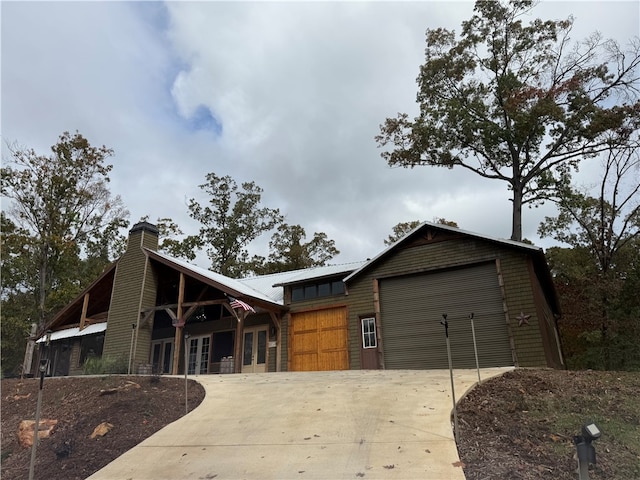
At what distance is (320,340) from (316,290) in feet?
6.44

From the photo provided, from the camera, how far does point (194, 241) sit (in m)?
38.0

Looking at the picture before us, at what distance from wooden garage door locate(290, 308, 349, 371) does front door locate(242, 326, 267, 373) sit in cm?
139

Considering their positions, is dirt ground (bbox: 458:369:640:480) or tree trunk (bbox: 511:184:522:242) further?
tree trunk (bbox: 511:184:522:242)

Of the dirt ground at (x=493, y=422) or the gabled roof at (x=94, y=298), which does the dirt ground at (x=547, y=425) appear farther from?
the gabled roof at (x=94, y=298)

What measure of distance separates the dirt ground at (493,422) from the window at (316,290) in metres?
7.36

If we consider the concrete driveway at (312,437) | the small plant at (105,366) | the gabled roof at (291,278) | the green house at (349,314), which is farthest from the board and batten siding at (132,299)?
the concrete driveway at (312,437)

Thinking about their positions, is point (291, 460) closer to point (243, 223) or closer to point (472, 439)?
point (472, 439)

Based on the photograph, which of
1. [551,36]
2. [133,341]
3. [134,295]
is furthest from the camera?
[551,36]

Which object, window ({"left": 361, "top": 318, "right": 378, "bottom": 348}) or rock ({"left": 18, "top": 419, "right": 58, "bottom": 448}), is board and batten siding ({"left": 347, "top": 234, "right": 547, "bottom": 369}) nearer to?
window ({"left": 361, "top": 318, "right": 378, "bottom": 348})

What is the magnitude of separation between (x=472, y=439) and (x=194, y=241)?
3424 cm

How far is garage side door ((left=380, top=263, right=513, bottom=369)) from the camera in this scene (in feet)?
45.4

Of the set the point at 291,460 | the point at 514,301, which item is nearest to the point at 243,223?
the point at 514,301

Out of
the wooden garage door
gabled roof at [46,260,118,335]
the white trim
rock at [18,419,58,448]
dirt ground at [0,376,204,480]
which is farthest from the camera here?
gabled roof at [46,260,118,335]

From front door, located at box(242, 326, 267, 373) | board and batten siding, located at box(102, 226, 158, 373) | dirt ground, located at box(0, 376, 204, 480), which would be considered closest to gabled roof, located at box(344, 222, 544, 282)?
front door, located at box(242, 326, 267, 373)
